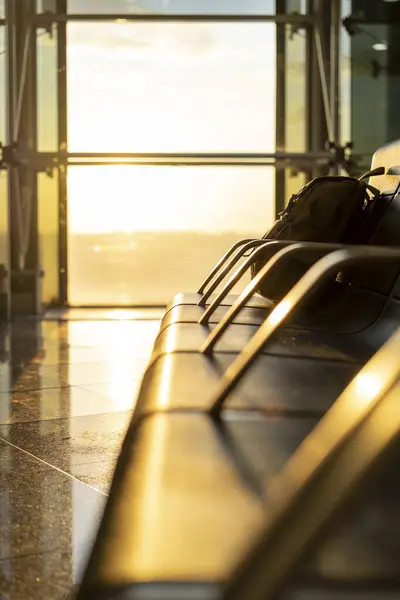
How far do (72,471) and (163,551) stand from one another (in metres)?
1.77

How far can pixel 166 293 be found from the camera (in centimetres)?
929

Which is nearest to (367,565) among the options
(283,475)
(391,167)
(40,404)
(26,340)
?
(283,475)

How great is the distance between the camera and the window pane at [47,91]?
8.87 meters

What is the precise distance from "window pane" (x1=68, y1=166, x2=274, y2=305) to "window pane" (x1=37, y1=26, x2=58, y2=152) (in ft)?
1.43

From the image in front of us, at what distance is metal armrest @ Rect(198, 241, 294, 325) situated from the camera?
2.33 m

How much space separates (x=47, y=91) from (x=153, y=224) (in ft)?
5.99

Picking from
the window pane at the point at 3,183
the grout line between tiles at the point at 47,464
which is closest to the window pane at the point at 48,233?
the window pane at the point at 3,183

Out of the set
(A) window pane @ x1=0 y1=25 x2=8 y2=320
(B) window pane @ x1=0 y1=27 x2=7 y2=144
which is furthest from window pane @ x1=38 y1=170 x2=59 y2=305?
(B) window pane @ x1=0 y1=27 x2=7 y2=144

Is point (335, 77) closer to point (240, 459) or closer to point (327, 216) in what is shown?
point (327, 216)

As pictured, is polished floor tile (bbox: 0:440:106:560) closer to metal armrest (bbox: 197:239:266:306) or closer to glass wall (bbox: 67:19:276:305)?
metal armrest (bbox: 197:239:266:306)

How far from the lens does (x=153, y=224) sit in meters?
9.30

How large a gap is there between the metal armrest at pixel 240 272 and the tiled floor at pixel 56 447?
0.54 metres

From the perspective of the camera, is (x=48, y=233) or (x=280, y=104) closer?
(x=48, y=233)

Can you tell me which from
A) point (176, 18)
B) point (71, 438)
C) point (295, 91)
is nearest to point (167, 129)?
point (176, 18)
